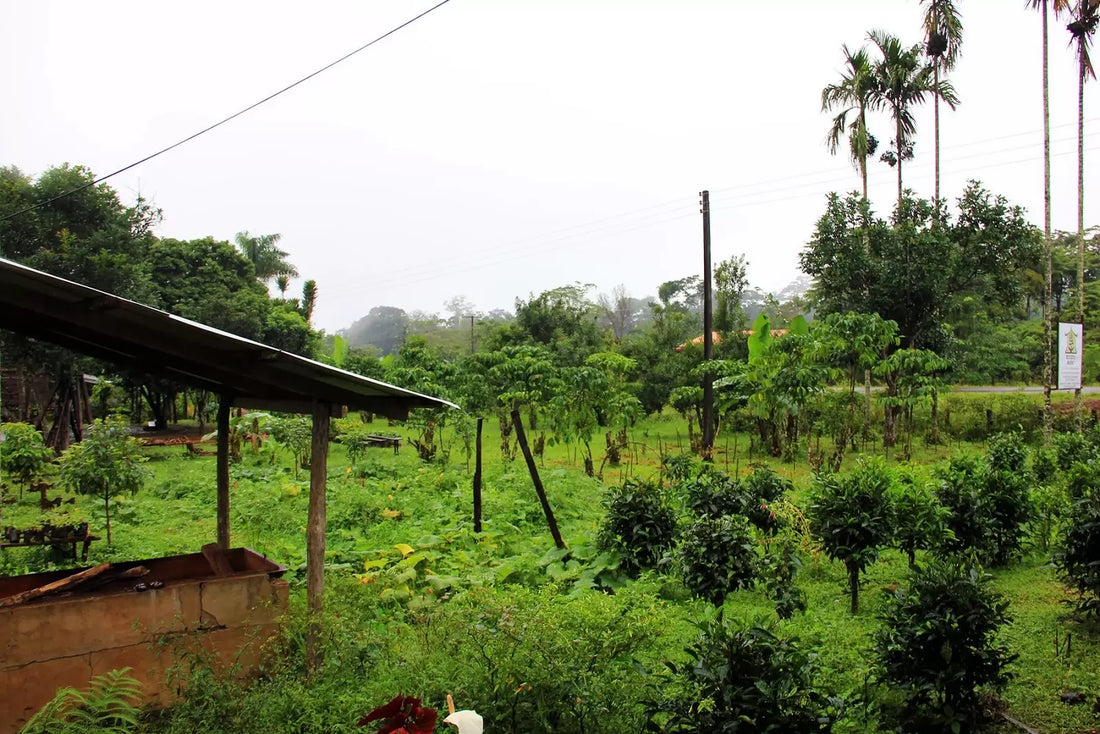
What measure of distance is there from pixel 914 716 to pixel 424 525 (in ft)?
21.8

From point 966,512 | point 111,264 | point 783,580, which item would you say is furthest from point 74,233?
point 966,512

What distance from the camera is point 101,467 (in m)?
9.17

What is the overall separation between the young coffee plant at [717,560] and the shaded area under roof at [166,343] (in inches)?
99.2

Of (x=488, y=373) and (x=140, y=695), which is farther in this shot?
(x=488, y=373)

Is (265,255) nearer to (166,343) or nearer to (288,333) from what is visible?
(288,333)

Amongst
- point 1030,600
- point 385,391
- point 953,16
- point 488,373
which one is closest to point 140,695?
point 385,391

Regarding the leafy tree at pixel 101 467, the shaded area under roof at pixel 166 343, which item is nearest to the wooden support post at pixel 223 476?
the shaded area under roof at pixel 166 343

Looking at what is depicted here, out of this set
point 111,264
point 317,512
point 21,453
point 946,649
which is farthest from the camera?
point 111,264

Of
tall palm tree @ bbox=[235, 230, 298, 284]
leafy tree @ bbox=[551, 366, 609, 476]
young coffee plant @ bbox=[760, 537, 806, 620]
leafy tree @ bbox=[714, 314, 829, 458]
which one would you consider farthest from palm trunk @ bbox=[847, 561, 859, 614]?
tall palm tree @ bbox=[235, 230, 298, 284]

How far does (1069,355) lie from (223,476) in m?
16.6

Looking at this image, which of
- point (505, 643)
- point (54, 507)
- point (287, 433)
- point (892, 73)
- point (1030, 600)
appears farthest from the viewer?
point (892, 73)

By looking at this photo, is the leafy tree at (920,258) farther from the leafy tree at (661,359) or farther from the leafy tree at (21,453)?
the leafy tree at (21,453)

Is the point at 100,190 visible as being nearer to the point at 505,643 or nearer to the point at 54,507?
the point at 54,507

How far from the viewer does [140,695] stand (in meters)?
4.55
